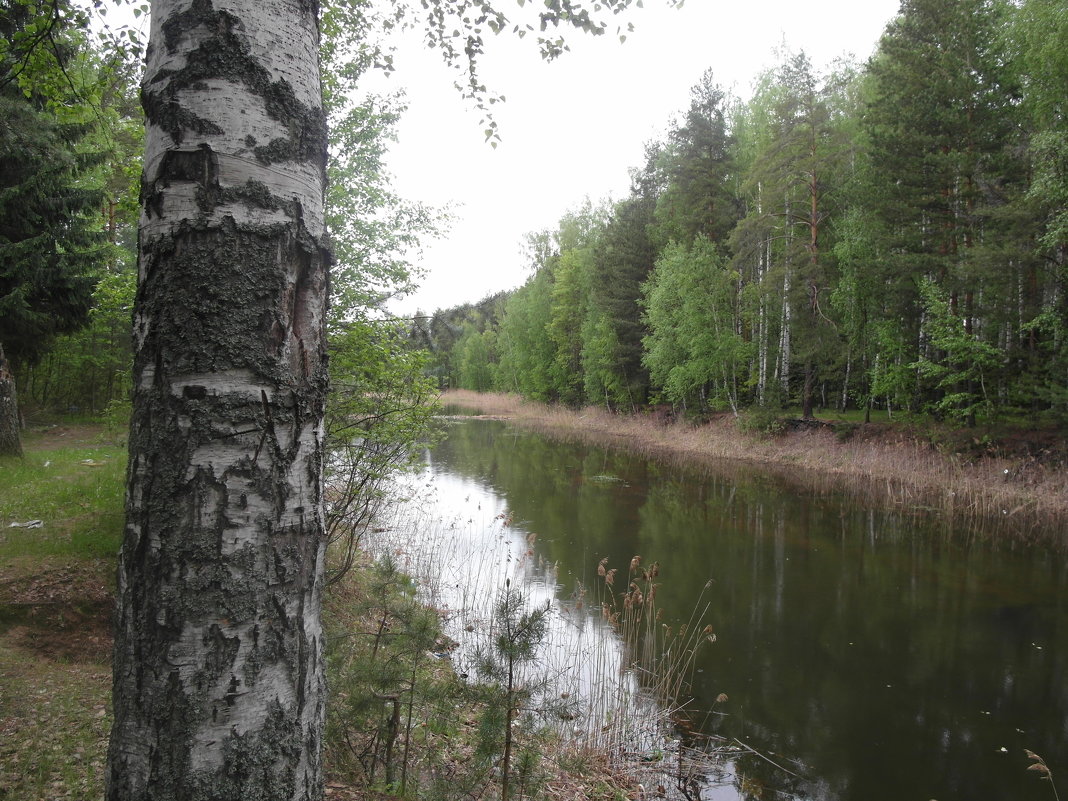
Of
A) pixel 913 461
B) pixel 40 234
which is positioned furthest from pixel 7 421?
pixel 913 461

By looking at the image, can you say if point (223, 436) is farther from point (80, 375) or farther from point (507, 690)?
point (80, 375)

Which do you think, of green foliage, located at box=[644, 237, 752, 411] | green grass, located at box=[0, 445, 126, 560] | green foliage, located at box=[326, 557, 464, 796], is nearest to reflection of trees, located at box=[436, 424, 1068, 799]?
green foliage, located at box=[326, 557, 464, 796]

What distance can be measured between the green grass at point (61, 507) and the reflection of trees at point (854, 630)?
201 inches

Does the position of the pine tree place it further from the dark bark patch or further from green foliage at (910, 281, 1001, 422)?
green foliage at (910, 281, 1001, 422)

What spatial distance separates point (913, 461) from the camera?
45.5 ft

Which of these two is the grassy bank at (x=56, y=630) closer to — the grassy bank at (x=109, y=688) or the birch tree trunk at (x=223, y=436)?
the grassy bank at (x=109, y=688)

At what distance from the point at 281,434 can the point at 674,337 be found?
22.4 meters

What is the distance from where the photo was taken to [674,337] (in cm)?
2253

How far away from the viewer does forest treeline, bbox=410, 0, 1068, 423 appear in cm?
1295

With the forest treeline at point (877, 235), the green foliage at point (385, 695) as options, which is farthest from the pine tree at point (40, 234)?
the green foliage at point (385, 695)

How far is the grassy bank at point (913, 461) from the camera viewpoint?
11039 mm

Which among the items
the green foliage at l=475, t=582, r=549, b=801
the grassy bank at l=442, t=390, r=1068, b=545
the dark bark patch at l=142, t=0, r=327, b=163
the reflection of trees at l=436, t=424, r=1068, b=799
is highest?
the dark bark patch at l=142, t=0, r=327, b=163

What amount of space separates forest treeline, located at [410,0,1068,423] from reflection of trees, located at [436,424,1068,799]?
4085mm

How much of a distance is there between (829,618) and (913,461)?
9.00 metres
